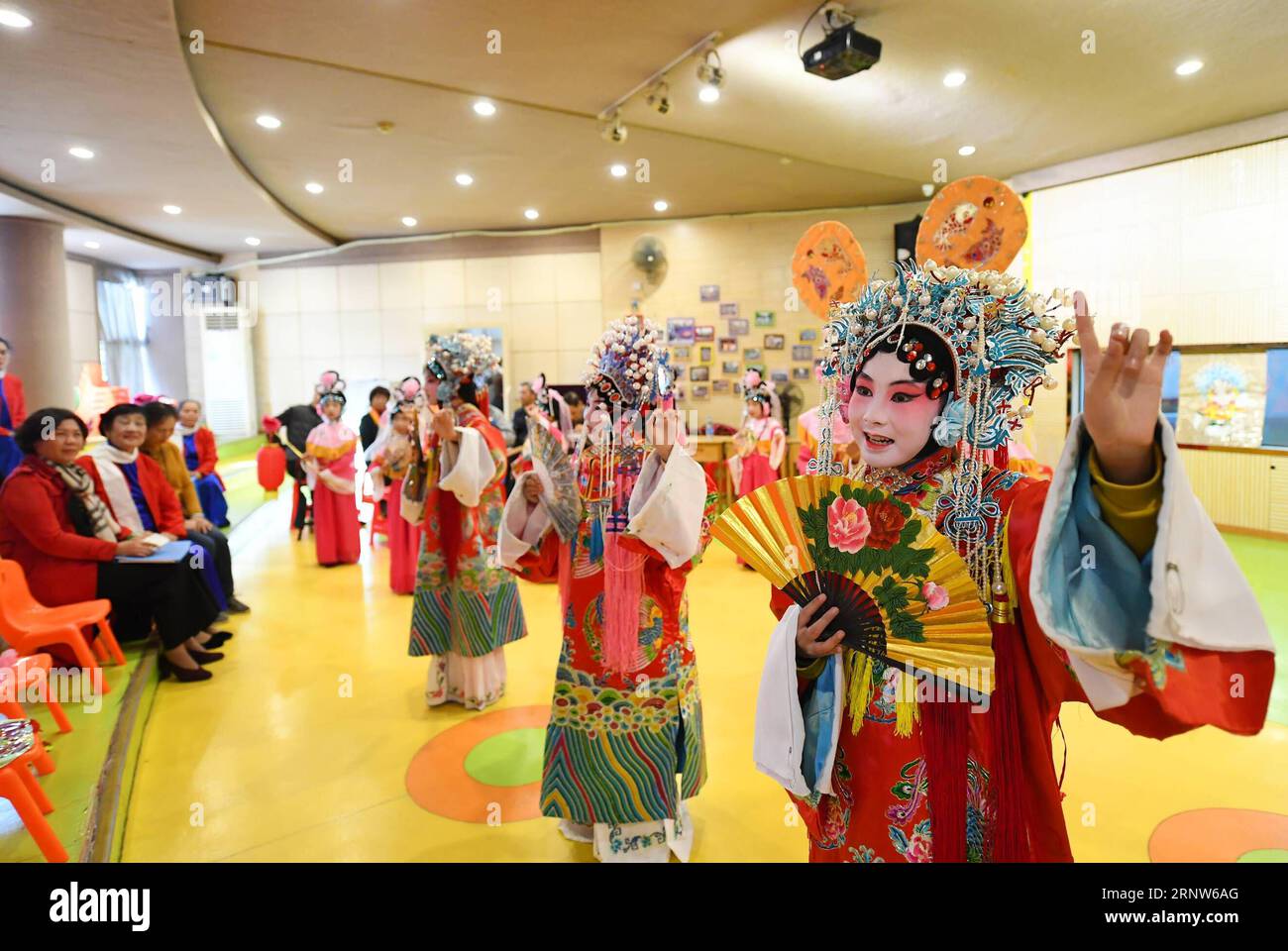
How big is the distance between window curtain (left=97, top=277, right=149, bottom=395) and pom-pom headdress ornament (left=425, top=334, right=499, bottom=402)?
822cm

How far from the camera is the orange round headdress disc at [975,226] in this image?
8.48 feet

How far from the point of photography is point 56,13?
3.82m

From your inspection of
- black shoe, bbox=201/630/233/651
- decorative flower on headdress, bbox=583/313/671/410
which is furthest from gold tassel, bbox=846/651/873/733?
black shoe, bbox=201/630/233/651

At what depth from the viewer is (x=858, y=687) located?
1335 millimetres

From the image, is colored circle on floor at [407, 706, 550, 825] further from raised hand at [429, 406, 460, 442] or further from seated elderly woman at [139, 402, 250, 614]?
seated elderly woman at [139, 402, 250, 614]

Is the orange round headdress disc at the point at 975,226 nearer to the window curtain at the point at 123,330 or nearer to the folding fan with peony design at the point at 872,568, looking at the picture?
the folding fan with peony design at the point at 872,568

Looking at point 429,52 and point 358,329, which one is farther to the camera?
point 358,329

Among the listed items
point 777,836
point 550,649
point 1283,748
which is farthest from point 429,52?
point 1283,748

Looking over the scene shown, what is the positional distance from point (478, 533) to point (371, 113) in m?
4.12

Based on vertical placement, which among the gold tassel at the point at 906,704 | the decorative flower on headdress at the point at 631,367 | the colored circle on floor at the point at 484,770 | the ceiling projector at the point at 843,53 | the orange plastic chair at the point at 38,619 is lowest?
the colored circle on floor at the point at 484,770

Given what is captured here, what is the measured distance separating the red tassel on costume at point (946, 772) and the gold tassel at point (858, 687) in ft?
0.33

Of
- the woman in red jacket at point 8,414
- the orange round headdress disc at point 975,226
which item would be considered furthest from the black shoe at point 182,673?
the orange round headdress disc at point 975,226

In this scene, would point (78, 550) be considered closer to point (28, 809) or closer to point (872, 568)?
point (28, 809)
